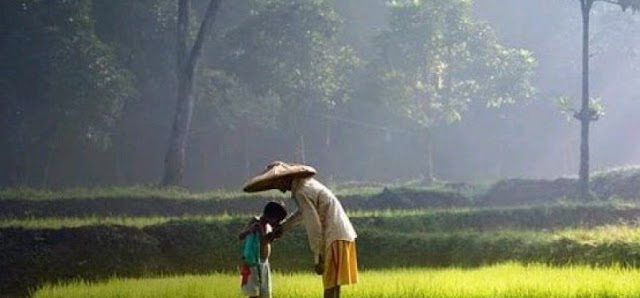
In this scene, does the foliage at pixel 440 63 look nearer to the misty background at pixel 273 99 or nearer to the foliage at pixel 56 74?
the misty background at pixel 273 99

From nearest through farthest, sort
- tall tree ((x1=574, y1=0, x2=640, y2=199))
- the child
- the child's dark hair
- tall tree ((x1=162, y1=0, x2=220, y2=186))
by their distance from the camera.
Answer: the child's dark hair → the child → tall tree ((x1=574, y1=0, x2=640, y2=199)) → tall tree ((x1=162, y1=0, x2=220, y2=186))

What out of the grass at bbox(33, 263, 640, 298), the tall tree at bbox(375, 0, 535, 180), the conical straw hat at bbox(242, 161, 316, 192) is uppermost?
the tall tree at bbox(375, 0, 535, 180)

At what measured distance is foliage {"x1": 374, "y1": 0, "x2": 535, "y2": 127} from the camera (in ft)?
135

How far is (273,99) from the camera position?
133 feet

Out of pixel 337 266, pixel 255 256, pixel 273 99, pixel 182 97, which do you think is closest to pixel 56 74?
pixel 182 97

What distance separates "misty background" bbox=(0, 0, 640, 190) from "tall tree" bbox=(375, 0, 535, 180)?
46 centimetres

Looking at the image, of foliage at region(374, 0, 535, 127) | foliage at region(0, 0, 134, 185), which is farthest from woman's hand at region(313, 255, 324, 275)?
foliage at region(374, 0, 535, 127)

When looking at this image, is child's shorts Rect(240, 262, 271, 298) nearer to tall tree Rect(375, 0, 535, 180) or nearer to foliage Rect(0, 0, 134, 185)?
foliage Rect(0, 0, 134, 185)

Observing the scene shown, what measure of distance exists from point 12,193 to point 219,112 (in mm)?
14697

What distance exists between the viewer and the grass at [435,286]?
10.4 m

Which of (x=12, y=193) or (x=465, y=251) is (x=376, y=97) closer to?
(x=12, y=193)

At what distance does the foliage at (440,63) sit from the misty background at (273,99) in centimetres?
46

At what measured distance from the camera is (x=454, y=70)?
147 ft

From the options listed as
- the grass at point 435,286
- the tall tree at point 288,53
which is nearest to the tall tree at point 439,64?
the tall tree at point 288,53
